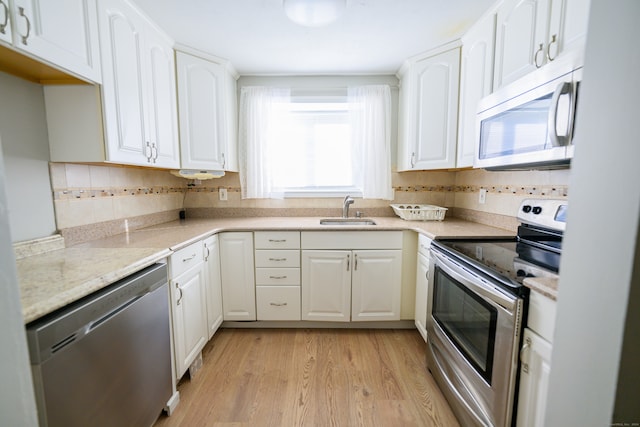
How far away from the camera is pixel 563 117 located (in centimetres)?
96

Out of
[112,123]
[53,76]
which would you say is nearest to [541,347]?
[112,123]

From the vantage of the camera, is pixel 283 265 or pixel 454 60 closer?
pixel 454 60

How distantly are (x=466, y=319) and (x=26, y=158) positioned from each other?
223cm

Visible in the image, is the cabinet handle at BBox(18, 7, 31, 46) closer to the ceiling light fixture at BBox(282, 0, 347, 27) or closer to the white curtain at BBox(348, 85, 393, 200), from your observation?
the ceiling light fixture at BBox(282, 0, 347, 27)

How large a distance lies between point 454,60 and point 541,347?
191cm

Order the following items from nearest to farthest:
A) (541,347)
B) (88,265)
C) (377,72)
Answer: (541,347) → (88,265) → (377,72)

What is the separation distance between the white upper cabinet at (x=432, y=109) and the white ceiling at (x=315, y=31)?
131 millimetres

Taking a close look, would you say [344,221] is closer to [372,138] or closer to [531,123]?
[372,138]

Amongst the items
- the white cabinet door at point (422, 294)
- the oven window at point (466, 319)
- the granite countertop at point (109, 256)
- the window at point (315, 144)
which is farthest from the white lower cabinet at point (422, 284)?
the window at point (315, 144)

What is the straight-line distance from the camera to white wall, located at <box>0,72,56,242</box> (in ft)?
3.82

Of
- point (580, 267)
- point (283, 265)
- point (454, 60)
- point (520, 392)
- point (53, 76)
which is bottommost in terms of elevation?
point (520, 392)

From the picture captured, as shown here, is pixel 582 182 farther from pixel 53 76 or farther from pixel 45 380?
pixel 53 76

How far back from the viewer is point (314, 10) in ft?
4.44

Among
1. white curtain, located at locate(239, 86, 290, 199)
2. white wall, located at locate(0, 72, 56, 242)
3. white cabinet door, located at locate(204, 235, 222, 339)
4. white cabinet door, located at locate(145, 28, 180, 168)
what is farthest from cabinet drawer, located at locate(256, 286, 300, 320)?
white wall, located at locate(0, 72, 56, 242)
